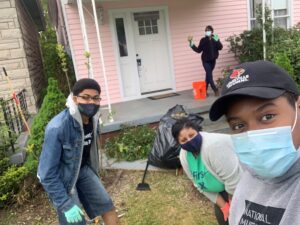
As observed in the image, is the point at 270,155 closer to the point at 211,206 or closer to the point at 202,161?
the point at 202,161

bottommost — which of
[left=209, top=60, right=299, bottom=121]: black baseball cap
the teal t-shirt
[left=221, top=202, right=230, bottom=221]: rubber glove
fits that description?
[left=221, top=202, right=230, bottom=221]: rubber glove

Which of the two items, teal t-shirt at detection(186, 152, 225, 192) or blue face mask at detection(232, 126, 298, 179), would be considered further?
teal t-shirt at detection(186, 152, 225, 192)

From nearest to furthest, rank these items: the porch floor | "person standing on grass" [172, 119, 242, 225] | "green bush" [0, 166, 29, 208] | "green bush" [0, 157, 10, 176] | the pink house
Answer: "person standing on grass" [172, 119, 242, 225] < "green bush" [0, 166, 29, 208] < "green bush" [0, 157, 10, 176] < the porch floor < the pink house

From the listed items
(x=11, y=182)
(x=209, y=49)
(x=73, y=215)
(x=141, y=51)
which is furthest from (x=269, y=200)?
(x=141, y=51)

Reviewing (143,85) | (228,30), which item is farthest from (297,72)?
(143,85)

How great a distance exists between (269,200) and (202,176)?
1791 millimetres

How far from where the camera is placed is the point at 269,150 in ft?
3.49

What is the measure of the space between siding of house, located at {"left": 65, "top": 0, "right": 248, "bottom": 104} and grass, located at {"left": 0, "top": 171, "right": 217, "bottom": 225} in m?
4.08

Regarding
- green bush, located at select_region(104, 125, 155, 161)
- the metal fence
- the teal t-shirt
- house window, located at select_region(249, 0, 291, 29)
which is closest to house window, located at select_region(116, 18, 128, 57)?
the metal fence

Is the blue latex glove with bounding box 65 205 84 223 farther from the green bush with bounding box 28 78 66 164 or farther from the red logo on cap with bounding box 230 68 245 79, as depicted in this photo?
the red logo on cap with bounding box 230 68 245 79

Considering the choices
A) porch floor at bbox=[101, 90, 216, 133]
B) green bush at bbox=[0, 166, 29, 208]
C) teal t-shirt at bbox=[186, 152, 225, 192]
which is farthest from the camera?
porch floor at bbox=[101, 90, 216, 133]

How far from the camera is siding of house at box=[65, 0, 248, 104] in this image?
794 centimetres

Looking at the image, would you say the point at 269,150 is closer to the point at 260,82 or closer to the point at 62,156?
the point at 260,82

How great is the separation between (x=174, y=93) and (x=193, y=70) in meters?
1.03
